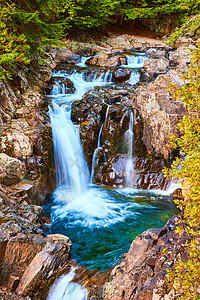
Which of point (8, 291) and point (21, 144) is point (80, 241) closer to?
point (8, 291)

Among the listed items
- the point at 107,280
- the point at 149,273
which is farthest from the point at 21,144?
the point at 149,273

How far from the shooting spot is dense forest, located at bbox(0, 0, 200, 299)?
Result: 10.2 ft

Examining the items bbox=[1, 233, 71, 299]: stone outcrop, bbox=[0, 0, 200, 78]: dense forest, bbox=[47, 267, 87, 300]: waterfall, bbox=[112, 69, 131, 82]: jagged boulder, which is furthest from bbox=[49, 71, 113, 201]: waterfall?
bbox=[47, 267, 87, 300]: waterfall

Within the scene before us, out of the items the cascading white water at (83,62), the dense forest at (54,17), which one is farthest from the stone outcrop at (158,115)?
the cascading white water at (83,62)

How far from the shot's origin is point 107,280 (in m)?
5.19

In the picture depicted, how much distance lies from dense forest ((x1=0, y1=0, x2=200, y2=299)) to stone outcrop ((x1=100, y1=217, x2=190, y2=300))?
33cm

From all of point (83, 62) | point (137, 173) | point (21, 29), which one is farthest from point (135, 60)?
point (137, 173)

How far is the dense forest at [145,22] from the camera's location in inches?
123

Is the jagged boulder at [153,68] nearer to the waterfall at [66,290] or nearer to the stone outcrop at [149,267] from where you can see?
the stone outcrop at [149,267]

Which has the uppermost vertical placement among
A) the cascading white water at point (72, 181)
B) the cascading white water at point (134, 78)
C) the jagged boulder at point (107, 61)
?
the jagged boulder at point (107, 61)

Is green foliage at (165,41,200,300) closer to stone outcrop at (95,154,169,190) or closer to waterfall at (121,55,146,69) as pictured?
stone outcrop at (95,154,169,190)

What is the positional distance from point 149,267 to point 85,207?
15.6ft

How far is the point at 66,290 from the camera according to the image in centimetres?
516

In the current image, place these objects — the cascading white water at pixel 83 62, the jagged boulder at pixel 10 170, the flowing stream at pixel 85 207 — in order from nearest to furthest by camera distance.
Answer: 1. the flowing stream at pixel 85 207
2. the jagged boulder at pixel 10 170
3. the cascading white water at pixel 83 62
